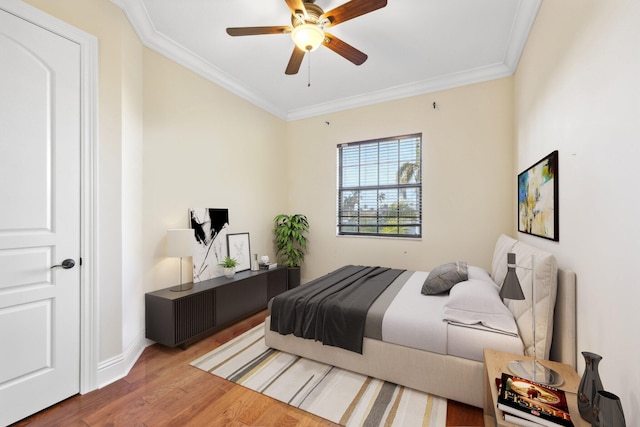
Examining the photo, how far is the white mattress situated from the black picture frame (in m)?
0.79

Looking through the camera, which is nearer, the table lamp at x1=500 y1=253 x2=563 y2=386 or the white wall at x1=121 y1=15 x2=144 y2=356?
the table lamp at x1=500 y1=253 x2=563 y2=386

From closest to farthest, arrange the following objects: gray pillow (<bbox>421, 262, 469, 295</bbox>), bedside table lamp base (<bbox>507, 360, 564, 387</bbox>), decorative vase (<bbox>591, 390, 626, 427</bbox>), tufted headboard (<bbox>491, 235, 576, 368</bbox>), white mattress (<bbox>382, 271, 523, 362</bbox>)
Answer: decorative vase (<bbox>591, 390, 626, 427</bbox>) → bedside table lamp base (<bbox>507, 360, 564, 387</bbox>) → tufted headboard (<bbox>491, 235, 576, 368</bbox>) → white mattress (<bbox>382, 271, 523, 362</bbox>) → gray pillow (<bbox>421, 262, 469, 295</bbox>)

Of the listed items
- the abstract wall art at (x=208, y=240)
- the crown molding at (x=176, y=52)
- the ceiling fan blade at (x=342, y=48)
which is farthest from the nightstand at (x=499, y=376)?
the crown molding at (x=176, y=52)

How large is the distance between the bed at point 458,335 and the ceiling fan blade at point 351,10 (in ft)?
6.19

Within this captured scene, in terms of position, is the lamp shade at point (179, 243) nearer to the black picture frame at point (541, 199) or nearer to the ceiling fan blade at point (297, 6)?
the ceiling fan blade at point (297, 6)

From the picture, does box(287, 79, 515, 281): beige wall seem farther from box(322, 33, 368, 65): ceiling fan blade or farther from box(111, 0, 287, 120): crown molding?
box(322, 33, 368, 65): ceiling fan blade

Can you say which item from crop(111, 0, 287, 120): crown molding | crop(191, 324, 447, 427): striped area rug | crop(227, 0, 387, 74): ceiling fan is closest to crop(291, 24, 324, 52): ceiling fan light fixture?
crop(227, 0, 387, 74): ceiling fan

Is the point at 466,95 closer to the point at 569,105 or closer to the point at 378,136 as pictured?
the point at 378,136

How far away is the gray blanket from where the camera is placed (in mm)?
2203

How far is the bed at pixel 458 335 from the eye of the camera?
1642mm

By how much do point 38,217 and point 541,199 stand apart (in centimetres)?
366

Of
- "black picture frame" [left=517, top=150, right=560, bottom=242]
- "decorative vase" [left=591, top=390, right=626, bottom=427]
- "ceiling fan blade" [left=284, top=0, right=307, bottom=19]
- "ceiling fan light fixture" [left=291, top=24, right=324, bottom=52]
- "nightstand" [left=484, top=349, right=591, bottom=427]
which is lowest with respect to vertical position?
"nightstand" [left=484, top=349, right=591, bottom=427]

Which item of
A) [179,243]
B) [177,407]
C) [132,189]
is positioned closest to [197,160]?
[132,189]

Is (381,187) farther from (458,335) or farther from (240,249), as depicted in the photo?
(458,335)
